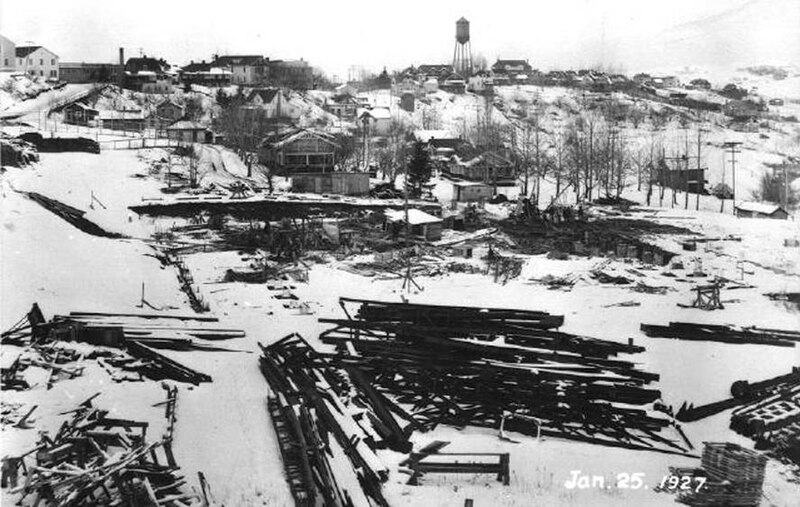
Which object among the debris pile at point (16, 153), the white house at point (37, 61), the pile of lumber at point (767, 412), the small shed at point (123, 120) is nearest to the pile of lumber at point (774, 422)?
the pile of lumber at point (767, 412)

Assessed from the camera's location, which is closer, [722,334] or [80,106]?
[722,334]

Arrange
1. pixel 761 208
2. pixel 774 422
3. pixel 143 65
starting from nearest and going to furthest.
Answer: pixel 774 422
pixel 761 208
pixel 143 65

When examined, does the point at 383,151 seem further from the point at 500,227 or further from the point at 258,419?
the point at 258,419

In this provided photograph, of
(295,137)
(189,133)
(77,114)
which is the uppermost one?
(77,114)

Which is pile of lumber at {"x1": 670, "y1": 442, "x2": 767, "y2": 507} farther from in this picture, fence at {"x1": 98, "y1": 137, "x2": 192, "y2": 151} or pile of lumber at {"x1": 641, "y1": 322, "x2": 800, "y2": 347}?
fence at {"x1": 98, "y1": 137, "x2": 192, "y2": 151}

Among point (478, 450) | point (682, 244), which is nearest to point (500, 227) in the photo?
point (682, 244)

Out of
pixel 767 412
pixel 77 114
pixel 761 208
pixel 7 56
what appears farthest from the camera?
pixel 7 56

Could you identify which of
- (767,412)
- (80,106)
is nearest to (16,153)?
(80,106)

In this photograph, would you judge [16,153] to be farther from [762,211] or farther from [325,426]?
[762,211]
